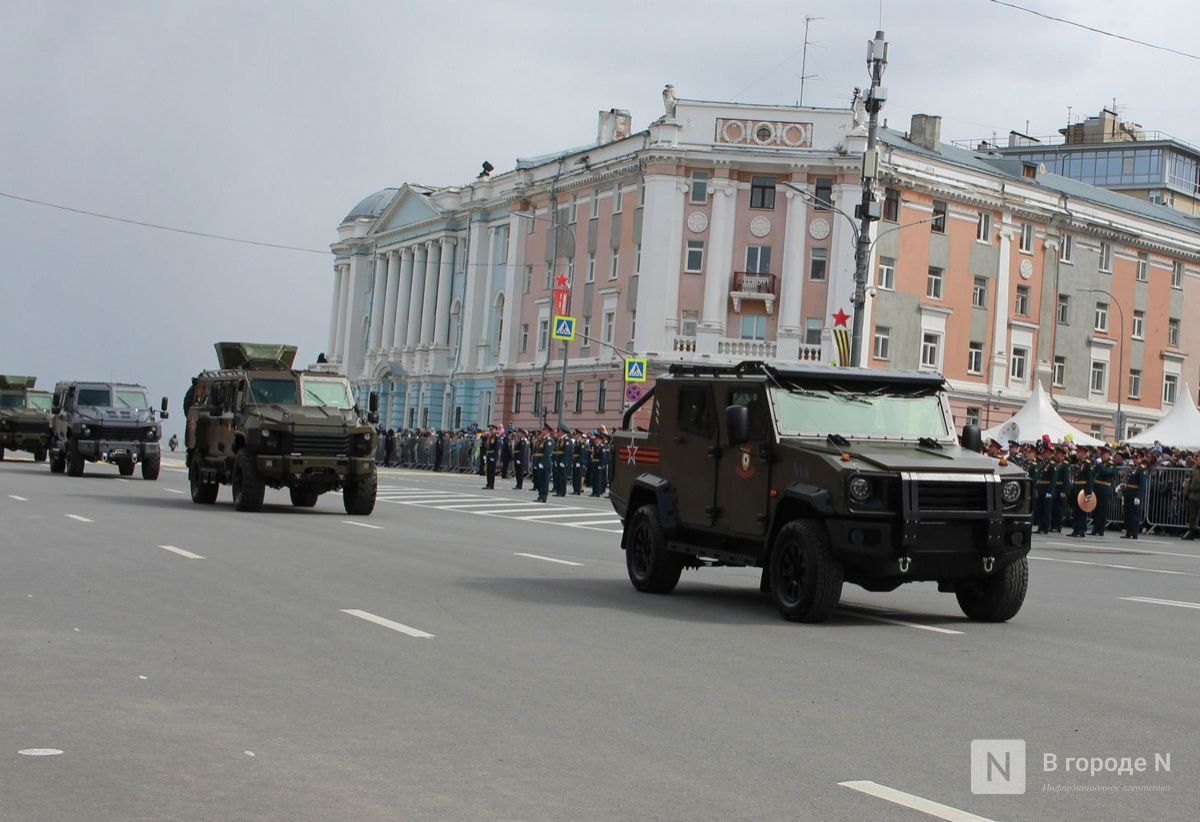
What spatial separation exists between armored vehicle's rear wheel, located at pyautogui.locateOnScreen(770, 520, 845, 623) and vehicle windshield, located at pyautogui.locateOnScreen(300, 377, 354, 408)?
15.9 meters

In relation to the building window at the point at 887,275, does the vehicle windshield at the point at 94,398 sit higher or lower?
lower

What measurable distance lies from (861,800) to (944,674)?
13.0ft

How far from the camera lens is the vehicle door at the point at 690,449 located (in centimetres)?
1438

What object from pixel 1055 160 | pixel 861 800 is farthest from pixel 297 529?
pixel 1055 160

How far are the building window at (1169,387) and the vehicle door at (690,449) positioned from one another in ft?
234

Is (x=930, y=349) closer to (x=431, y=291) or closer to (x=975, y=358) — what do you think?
(x=975, y=358)

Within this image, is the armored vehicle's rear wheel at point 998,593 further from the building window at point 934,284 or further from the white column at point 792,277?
the building window at point 934,284

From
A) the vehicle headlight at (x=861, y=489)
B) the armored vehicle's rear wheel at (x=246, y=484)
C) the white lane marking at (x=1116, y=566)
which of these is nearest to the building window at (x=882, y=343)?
the white lane marking at (x=1116, y=566)

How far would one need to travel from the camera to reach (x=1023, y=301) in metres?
74.6

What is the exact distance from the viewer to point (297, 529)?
2280 centimetres

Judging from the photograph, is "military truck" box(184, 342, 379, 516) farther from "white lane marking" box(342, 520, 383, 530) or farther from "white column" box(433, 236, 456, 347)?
"white column" box(433, 236, 456, 347)

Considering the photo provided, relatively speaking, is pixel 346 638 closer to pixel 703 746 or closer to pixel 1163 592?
pixel 703 746

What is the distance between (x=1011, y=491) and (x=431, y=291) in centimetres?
8058

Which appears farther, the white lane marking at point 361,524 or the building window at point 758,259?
the building window at point 758,259
